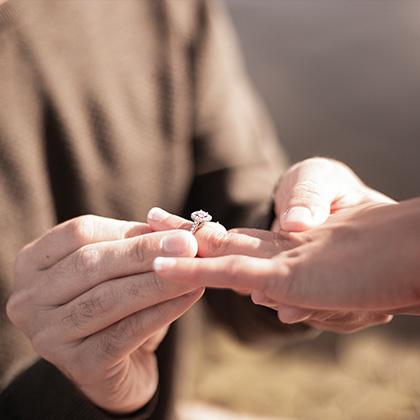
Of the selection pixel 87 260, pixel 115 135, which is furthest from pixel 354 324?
pixel 115 135

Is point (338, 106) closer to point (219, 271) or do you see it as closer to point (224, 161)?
point (224, 161)

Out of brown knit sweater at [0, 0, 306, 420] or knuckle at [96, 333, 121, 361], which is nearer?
knuckle at [96, 333, 121, 361]

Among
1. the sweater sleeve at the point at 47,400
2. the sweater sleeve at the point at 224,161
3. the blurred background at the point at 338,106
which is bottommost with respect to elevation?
the blurred background at the point at 338,106

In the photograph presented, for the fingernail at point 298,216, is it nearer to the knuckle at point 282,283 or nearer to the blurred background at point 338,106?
the knuckle at point 282,283

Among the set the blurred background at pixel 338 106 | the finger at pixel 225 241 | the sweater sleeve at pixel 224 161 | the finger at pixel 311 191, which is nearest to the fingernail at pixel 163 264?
the finger at pixel 225 241

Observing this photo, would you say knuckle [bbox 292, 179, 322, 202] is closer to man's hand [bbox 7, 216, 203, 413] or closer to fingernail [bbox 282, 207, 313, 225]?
fingernail [bbox 282, 207, 313, 225]

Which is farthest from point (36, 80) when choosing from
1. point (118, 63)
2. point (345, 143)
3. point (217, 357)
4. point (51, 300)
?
point (345, 143)

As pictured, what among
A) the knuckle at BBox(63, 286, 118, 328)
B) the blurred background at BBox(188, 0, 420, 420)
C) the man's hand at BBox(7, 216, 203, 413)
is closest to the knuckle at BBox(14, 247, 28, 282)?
the man's hand at BBox(7, 216, 203, 413)
